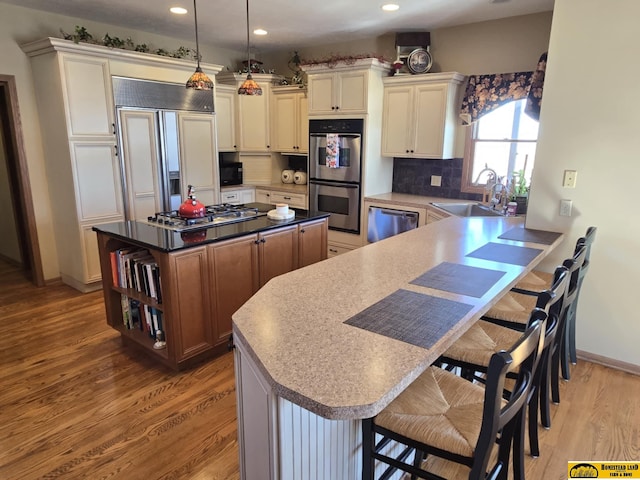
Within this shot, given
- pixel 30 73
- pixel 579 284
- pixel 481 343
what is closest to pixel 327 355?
pixel 481 343

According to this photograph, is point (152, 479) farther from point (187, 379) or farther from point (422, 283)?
point (422, 283)

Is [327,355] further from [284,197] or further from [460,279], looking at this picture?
[284,197]

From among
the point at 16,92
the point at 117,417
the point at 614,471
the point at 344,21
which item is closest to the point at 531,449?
the point at 614,471

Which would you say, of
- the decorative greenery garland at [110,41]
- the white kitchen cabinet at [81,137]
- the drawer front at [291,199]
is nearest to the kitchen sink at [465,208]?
the drawer front at [291,199]

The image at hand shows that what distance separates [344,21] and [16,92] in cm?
319

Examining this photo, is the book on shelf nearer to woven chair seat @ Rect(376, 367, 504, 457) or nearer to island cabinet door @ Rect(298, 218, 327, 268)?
island cabinet door @ Rect(298, 218, 327, 268)

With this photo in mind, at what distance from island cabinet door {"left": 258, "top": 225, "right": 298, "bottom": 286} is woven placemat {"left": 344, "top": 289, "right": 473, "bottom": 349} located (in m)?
1.53

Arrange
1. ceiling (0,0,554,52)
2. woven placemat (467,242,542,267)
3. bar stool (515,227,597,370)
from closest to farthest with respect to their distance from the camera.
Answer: woven placemat (467,242,542,267)
bar stool (515,227,597,370)
ceiling (0,0,554,52)

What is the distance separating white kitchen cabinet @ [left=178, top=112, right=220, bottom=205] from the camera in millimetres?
4531

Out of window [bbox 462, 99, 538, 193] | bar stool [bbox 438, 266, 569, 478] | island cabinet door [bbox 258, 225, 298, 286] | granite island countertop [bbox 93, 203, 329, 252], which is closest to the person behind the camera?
bar stool [bbox 438, 266, 569, 478]

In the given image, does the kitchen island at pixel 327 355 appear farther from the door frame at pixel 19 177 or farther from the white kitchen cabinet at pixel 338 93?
the door frame at pixel 19 177

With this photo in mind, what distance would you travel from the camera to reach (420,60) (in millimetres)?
4324

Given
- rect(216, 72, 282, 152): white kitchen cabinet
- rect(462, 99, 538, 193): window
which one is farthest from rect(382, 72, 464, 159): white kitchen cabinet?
rect(216, 72, 282, 152): white kitchen cabinet

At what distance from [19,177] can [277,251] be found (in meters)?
2.81
